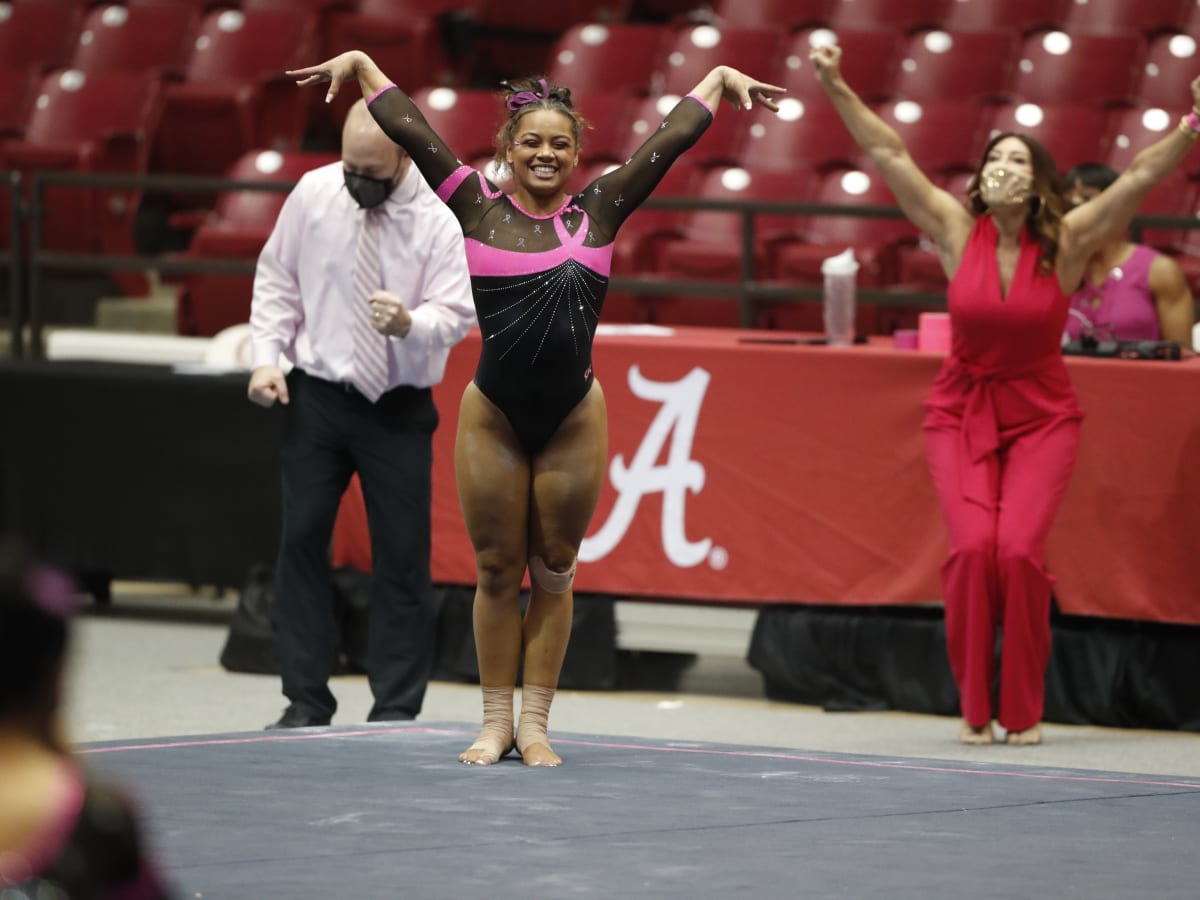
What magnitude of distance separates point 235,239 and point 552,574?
4.90 m

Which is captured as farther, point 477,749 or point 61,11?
point 61,11

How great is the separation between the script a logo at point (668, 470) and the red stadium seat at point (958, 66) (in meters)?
3.11

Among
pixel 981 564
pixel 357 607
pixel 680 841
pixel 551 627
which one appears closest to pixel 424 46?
pixel 357 607

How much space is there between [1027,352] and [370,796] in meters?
2.60

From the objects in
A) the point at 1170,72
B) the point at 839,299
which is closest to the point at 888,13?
the point at 1170,72

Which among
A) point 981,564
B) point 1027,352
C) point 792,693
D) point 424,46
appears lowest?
point 792,693

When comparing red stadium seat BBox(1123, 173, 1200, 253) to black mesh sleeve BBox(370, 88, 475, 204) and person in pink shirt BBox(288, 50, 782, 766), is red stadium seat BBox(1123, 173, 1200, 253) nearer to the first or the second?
person in pink shirt BBox(288, 50, 782, 766)

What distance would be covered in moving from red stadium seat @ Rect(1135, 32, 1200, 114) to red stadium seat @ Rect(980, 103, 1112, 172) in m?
0.30

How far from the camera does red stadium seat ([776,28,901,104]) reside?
9.49m

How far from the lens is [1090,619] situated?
6.55 meters

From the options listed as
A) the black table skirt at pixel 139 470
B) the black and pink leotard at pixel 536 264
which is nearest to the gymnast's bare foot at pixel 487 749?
the black and pink leotard at pixel 536 264

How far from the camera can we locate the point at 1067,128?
28.6 ft

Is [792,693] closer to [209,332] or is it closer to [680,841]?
[680,841]

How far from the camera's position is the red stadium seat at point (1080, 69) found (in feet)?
30.2
